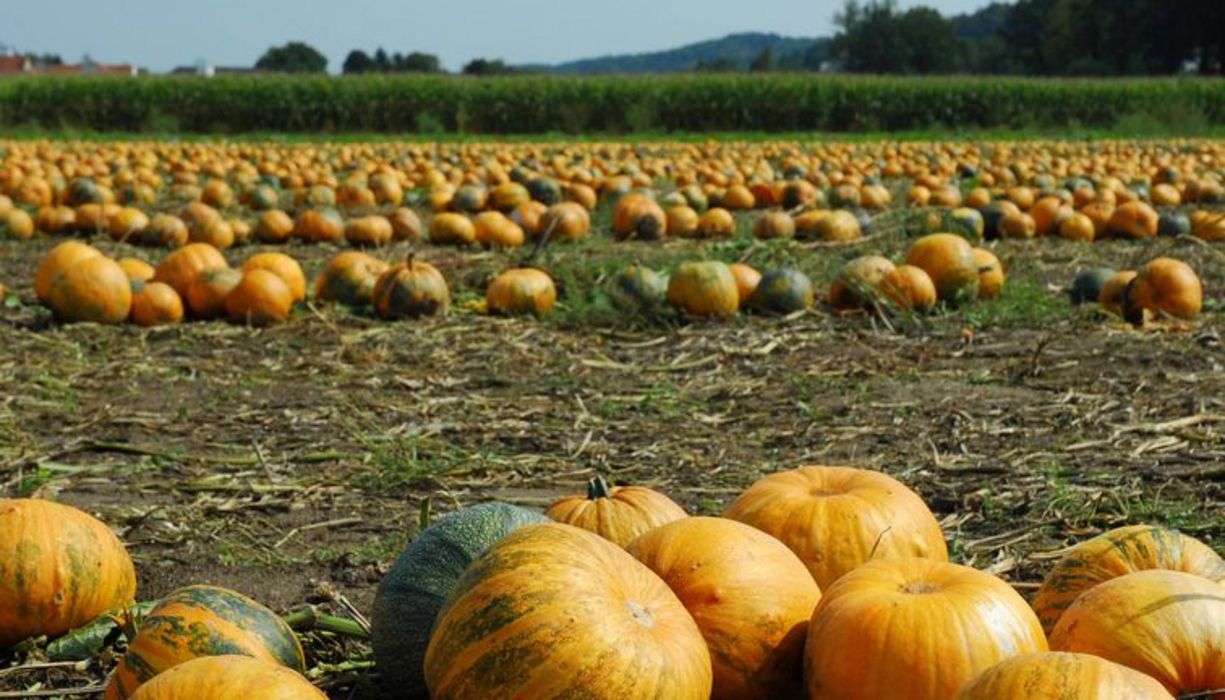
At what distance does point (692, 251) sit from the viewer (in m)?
11.8

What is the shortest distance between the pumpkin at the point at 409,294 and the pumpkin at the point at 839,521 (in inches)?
219

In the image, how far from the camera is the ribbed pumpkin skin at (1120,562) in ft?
9.68

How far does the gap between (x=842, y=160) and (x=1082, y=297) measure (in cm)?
1488

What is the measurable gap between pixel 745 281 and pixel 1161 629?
6.53 metres

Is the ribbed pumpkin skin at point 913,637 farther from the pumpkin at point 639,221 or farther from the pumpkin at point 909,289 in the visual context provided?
the pumpkin at point 639,221

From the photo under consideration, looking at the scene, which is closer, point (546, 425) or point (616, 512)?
point (616, 512)

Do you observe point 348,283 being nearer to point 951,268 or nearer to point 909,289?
point 909,289

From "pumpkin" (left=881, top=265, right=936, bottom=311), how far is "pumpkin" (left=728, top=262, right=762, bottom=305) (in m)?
0.86

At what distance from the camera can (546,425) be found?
6230mm

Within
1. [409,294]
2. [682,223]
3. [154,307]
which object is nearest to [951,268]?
[409,294]

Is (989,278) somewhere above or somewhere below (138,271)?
below

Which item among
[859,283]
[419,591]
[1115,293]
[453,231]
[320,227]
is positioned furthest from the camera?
[320,227]

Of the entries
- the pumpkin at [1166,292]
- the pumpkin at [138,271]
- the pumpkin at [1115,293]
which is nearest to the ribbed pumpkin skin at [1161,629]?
the pumpkin at [1166,292]

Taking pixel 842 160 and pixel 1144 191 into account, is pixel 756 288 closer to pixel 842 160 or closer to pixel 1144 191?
pixel 1144 191
